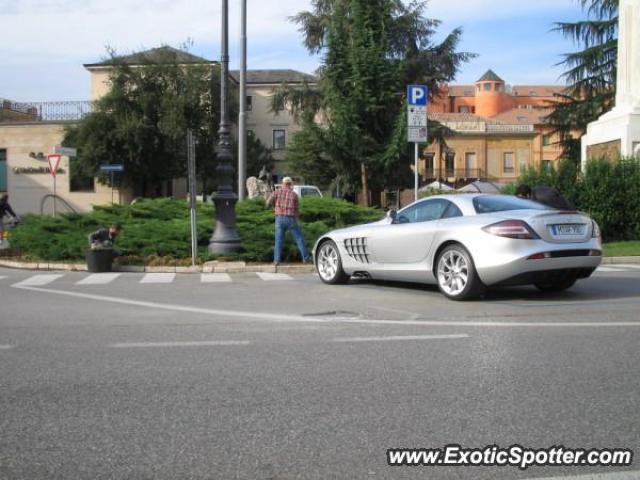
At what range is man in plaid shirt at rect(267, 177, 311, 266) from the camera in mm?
14578

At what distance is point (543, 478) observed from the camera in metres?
3.35

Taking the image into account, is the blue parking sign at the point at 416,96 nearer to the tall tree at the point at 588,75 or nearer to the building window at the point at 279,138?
the tall tree at the point at 588,75

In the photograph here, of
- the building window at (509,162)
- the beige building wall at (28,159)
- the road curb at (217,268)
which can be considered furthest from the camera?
the building window at (509,162)

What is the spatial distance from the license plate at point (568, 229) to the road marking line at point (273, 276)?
5411 millimetres

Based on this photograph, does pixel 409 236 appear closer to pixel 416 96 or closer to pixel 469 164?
pixel 416 96

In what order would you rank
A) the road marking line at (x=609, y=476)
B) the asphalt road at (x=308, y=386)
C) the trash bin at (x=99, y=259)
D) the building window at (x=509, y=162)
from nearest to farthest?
the road marking line at (x=609, y=476) → the asphalt road at (x=308, y=386) → the trash bin at (x=99, y=259) → the building window at (x=509, y=162)

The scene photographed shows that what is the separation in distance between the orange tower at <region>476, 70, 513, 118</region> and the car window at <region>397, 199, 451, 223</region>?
328 feet

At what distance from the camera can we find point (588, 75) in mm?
39219

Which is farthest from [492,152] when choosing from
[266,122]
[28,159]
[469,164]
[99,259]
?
[99,259]

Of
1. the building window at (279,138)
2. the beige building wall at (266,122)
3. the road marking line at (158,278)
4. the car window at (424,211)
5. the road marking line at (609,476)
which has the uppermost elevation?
the beige building wall at (266,122)

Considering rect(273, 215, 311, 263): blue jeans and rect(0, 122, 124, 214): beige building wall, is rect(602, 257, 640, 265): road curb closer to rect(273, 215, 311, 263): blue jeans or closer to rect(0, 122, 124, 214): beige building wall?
rect(273, 215, 311, 263): blue jeans

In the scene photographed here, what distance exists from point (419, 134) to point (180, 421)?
40.5 feet

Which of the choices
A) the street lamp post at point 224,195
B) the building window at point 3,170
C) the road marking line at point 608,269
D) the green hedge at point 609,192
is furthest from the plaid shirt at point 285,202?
the building window at point 3,170

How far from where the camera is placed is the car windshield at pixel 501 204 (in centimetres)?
953
